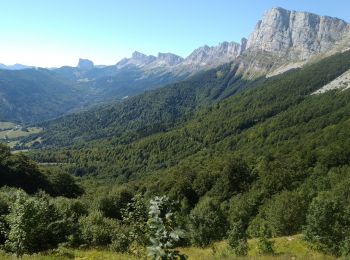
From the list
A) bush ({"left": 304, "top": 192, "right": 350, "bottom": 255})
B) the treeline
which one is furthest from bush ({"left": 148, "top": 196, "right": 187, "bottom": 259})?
the treeline

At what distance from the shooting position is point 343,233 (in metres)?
47.1

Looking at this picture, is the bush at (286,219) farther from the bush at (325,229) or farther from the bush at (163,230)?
the bush at (163,230)

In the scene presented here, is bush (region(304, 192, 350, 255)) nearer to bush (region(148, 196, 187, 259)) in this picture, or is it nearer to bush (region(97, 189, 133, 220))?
bush (region(148, 196, 187, 259))

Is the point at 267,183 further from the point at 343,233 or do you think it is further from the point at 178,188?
the point at 343,233

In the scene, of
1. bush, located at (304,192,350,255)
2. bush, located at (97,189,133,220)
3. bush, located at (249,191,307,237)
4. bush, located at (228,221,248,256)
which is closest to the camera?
bush, located at (228,221,248,256)

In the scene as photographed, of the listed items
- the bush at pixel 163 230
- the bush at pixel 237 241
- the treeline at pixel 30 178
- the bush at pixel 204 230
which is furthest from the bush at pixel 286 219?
the bush at pixel 163 230

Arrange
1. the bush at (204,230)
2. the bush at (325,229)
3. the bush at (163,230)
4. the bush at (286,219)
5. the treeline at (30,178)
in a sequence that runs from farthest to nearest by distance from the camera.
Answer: the treeline at (30,178) < the bush at (286,219) < the bush at (204,230) < the bush at (325,229) < the bush at (163,230)

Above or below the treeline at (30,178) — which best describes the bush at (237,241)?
above

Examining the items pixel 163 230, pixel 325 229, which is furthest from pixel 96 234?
pixel 163 230

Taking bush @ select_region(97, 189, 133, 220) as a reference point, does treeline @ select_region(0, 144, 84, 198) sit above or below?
below

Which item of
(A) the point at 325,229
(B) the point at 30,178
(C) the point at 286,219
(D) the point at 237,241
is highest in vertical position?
(A) the point at 325,229

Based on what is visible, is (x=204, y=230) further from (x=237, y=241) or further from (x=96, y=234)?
(x=96, y=234)

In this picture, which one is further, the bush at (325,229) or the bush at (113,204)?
the bush at (113,204)

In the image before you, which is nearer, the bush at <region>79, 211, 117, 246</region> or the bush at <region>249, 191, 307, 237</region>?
the bush at <region>79, 211, 117, 246</region>
